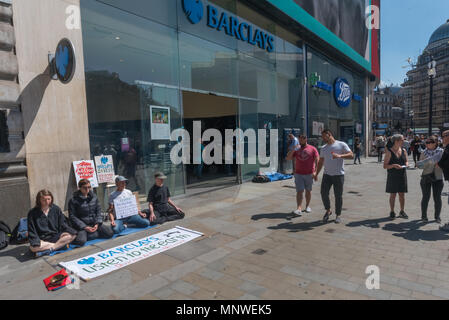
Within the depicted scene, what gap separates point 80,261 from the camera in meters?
4.41

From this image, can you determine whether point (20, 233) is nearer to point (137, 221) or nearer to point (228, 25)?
point (137, 221)

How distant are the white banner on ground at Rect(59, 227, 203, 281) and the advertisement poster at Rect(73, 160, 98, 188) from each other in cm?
220

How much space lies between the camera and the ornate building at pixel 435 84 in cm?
9681

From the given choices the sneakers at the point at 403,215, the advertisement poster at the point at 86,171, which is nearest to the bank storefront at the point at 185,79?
the advertisement poster at the point at 86,171

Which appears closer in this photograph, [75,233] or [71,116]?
[75,233]

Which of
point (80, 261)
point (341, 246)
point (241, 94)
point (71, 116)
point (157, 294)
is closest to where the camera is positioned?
point (157, 294)

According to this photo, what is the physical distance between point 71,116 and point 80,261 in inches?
134

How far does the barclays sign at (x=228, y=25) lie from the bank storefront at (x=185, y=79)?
0.12 feet

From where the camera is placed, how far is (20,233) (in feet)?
17.3

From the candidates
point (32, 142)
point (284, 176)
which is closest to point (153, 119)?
point (32, 142)

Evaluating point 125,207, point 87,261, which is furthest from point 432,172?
point 87,261

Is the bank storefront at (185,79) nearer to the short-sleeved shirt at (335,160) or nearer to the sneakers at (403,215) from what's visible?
the short-sleeved shirt at (335,160)
